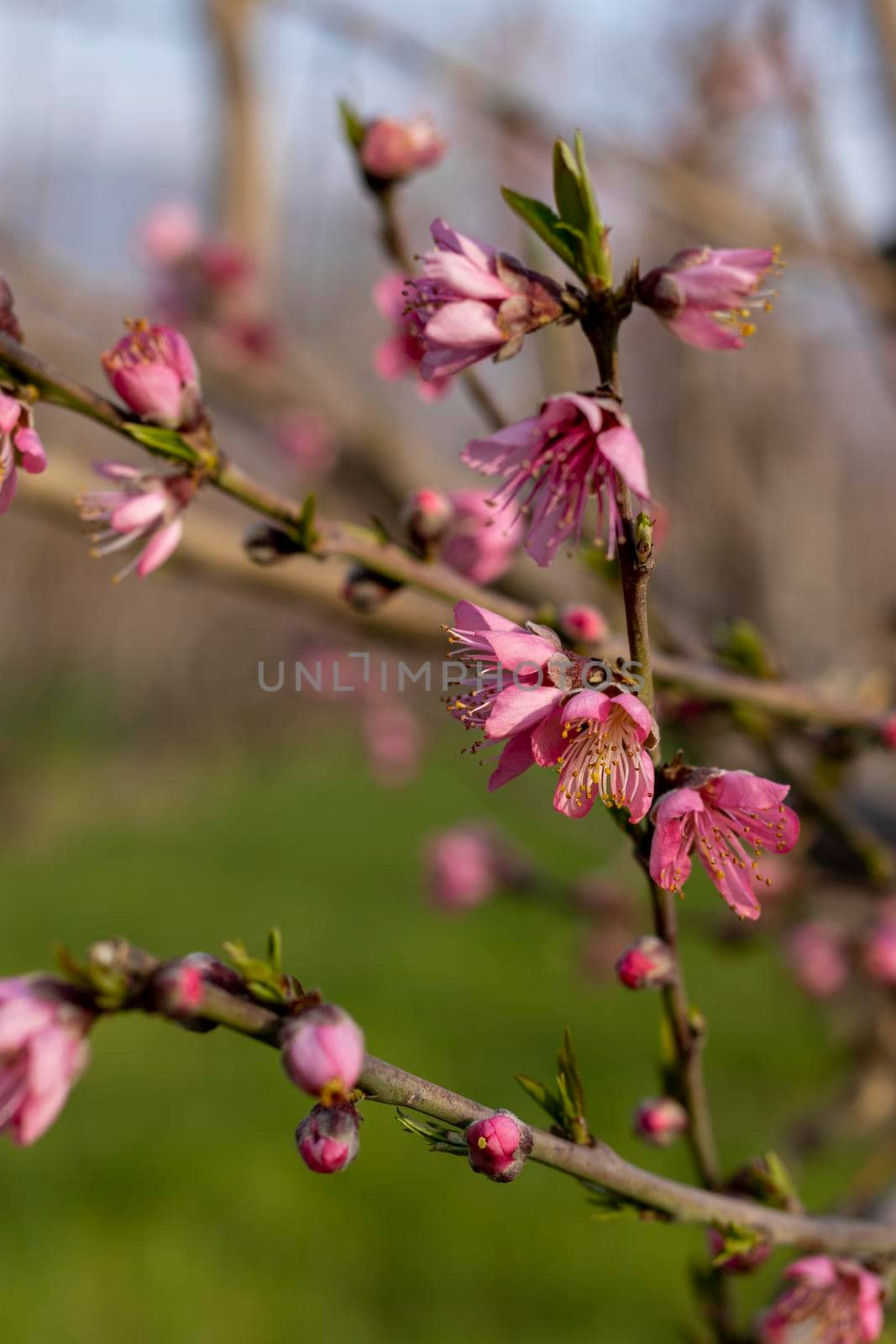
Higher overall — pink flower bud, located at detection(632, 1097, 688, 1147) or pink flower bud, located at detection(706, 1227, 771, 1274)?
pink flower bud, located at detection(632, 1097, 688, 1147)

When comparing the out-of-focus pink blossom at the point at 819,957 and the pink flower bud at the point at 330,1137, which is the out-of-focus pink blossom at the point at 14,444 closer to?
the pink flower bud at the point at 330,1137

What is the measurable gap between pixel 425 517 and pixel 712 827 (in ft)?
1.50

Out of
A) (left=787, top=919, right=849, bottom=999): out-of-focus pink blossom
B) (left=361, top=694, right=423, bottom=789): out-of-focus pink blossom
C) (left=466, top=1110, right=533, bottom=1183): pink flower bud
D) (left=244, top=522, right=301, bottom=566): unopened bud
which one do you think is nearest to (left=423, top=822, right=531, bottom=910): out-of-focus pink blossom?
(left=787, top=919, right=849, bottom=999): out-of-focus pink blossom

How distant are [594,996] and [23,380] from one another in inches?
267

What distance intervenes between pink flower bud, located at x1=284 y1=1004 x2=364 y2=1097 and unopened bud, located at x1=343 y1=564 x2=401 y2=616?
52cm

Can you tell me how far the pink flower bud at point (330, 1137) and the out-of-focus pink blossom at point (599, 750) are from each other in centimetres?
24

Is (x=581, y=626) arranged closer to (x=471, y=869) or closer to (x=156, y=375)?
(x=156, y=375)

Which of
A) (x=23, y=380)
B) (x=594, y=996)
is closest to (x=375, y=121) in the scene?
(x=23, y=380)

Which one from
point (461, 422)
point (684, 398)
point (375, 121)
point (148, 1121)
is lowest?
point (148, 1121)

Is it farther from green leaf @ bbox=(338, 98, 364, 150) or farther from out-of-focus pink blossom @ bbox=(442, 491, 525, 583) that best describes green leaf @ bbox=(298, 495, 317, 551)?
green leaf @ bbox=(338, 98, 364, 150)

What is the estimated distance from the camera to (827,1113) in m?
2.48

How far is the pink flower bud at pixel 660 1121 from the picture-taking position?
3.24 feet

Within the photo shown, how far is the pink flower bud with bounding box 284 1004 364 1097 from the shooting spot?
2.14ft

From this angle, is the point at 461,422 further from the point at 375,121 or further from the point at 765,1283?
the point at 375,121
